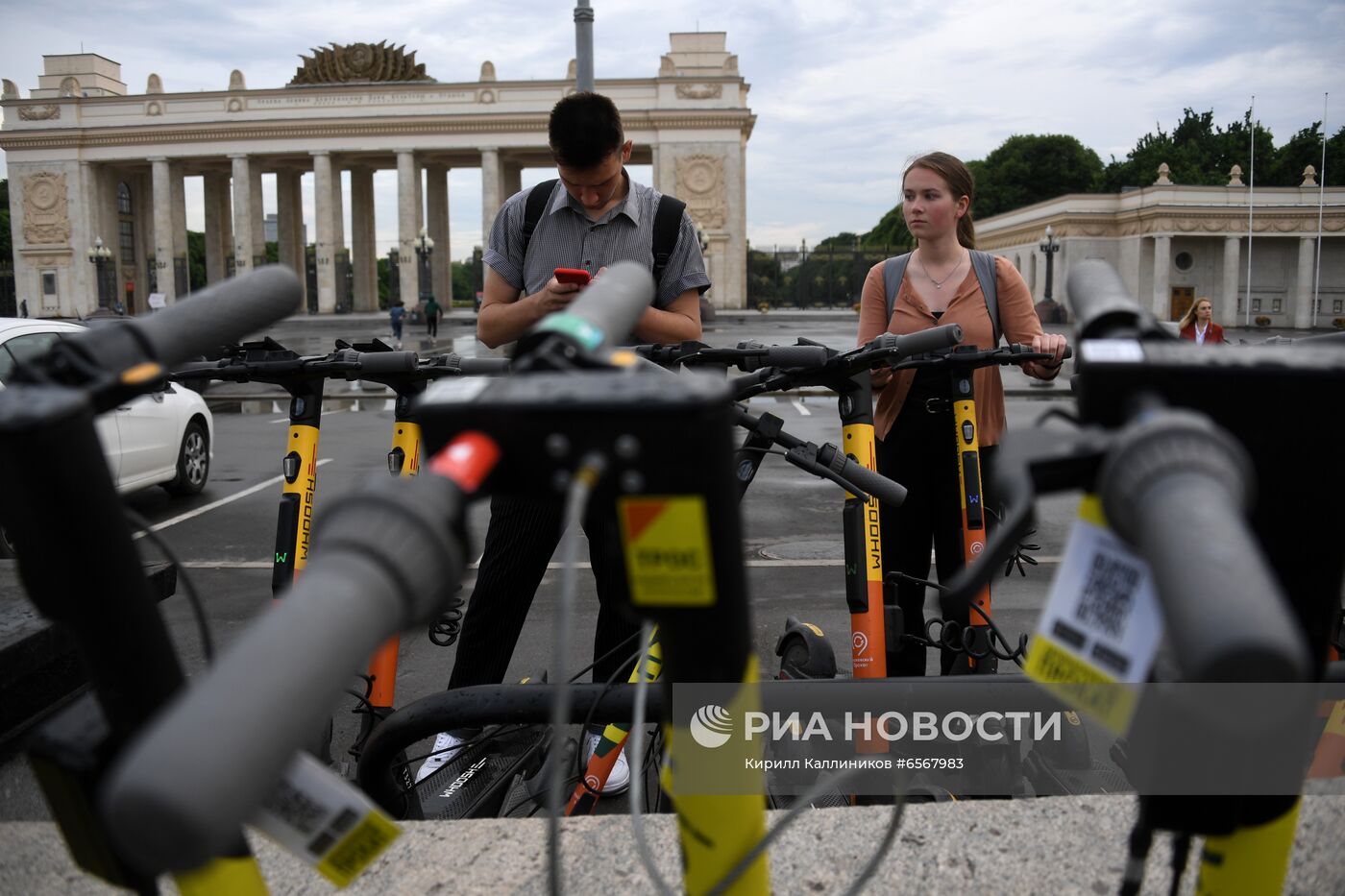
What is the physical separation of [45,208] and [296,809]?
7924 centimetres

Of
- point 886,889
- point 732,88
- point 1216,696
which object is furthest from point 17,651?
point 732,88

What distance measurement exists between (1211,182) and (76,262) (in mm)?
76558

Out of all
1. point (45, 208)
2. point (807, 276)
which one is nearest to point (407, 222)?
point (45, 208)

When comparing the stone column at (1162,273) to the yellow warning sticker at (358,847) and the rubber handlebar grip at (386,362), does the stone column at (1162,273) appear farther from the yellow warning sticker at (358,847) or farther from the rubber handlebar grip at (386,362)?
the yellow warning sticker at (358,847)

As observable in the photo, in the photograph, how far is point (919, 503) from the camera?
406 cm

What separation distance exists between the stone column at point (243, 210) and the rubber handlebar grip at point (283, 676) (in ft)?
235

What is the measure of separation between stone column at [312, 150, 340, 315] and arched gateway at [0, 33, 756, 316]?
4.6 inches

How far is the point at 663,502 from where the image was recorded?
0.85m

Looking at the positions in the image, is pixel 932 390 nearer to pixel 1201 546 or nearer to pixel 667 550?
pixel 667 550

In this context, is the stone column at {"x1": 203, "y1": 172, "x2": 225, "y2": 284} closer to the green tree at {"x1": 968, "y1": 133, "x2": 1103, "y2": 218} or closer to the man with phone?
the green tree at {"x1": 968, "y1": 133, "x2": 1103, "y2": 218}

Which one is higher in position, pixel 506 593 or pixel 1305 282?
pixel 1305 282

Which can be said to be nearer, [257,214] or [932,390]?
[932,390]

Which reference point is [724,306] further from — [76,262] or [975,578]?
[975,578]

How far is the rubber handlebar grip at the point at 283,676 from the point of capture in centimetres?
57
